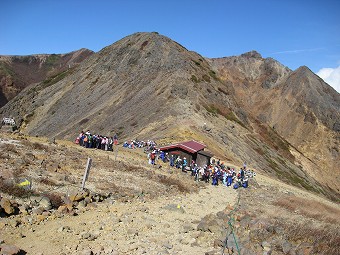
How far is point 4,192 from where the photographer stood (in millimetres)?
13766

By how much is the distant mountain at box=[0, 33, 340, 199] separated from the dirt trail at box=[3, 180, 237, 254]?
1366 inches

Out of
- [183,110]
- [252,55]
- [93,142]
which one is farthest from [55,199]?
[252,55]

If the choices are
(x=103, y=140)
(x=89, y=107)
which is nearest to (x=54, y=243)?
(x=103, y=140)

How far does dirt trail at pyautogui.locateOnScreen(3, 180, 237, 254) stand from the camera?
11.0m

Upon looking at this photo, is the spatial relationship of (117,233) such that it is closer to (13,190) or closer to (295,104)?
(13,190)

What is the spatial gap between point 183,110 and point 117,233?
170ft

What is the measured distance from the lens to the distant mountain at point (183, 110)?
6222 centimetres

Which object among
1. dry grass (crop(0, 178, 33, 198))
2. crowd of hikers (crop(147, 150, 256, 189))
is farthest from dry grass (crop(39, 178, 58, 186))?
crowd of hikers (crop(147, 150, 256, 189))

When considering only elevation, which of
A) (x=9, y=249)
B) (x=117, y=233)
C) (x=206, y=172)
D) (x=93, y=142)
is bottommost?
(x=9, y=249)

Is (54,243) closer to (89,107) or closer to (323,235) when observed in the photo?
(323,235)

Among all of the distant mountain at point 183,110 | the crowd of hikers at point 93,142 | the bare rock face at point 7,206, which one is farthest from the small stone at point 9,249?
the distant mountain at point 183,110

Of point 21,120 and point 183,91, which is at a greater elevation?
point 183,91

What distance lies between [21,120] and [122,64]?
102 feet

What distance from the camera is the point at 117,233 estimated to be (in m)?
12.8
